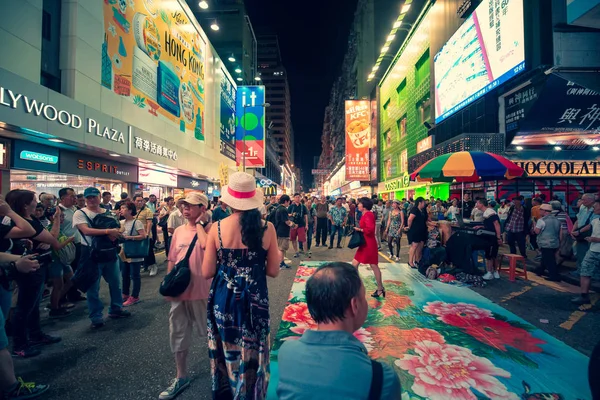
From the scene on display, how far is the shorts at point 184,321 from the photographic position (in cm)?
301

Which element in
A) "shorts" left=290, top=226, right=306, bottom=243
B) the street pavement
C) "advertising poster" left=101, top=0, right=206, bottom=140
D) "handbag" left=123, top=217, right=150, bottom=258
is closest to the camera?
the street pavement

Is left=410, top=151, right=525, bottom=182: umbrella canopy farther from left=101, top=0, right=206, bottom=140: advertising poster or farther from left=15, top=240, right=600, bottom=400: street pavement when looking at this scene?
left=101, top=0, right=206, bottom=140: advertising poster

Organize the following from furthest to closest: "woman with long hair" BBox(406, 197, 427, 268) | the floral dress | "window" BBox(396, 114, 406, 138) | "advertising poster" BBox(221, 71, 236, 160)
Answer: "window" BBox(396, 114, 406, 138), "advertising poster" BBox(221, 71, 236, 160), "woman with long hair" BBox(406, 197, 427, 268), the floral dress

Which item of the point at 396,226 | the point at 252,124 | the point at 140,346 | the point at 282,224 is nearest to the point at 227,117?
the point at 252,124

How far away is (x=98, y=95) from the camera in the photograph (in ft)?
35.6

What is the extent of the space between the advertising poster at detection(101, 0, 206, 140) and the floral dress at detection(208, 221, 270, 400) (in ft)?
39.1

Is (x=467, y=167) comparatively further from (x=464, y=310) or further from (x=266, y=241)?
(x=266, y=241)

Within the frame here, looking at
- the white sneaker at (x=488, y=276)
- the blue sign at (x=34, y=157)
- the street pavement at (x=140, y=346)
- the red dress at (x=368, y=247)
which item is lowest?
the street pavement at (x=140, y=346)

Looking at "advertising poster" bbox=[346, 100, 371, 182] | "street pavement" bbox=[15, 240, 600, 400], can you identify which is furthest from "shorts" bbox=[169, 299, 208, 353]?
"advertising poster" bbox=[346, 100, 371, 182]

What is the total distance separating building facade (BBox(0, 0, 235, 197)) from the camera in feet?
26.1

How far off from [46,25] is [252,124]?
20.7 m

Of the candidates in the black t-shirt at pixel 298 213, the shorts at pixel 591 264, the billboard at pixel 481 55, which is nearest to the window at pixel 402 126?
the billboard at pixel 481 55

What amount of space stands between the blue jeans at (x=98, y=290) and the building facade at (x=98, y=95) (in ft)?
16.3

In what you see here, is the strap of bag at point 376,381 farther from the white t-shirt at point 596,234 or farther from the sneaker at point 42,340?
the white t-shirt at point 596,234
